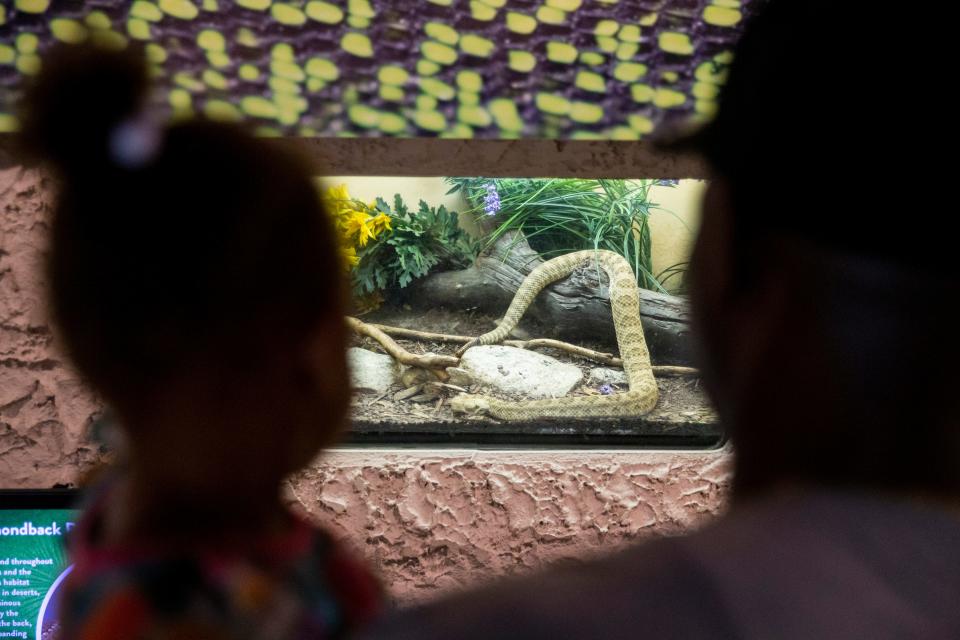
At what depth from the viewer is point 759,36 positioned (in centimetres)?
38

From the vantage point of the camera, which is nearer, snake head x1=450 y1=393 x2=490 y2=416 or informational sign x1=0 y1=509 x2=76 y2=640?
informational sign x1=0 y1=509 x2=76 y2=640

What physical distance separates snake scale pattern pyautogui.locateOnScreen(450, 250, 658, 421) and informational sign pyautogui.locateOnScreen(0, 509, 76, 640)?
30.5 inches

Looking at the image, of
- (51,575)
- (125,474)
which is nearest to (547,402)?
(51,575)

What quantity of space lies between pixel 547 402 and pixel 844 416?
57.5 inches

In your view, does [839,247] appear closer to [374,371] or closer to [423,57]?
[423,57]

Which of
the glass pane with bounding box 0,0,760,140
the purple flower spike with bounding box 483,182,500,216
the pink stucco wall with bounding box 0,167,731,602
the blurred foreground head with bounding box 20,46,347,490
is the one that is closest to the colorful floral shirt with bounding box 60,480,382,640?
the blurred foreground head with bounding box 20,46,347,490

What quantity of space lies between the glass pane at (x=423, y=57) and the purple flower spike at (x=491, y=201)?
1.54ft

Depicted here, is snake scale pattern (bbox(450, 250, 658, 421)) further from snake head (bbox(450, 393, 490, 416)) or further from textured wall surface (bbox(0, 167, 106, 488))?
textured wall surface (bbox(0, 167, 106, 488))

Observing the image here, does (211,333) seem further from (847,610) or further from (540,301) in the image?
(540,301)

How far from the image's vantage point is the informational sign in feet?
4.17

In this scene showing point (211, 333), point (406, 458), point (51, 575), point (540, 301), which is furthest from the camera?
point (540, 301)

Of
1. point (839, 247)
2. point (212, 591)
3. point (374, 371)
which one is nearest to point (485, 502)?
point (374, 371)

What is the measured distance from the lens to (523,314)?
1850 mm

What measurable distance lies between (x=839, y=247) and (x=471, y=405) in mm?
1462
